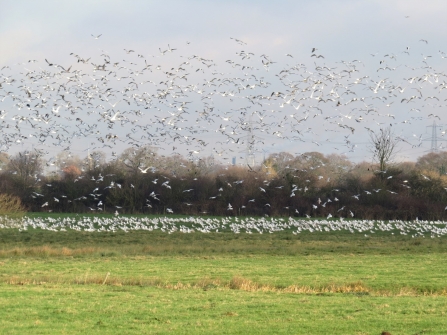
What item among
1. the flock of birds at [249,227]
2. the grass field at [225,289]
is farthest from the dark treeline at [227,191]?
the grass field at [225,289]

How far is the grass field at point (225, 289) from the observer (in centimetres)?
1212

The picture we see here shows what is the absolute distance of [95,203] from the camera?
7062 centimetres

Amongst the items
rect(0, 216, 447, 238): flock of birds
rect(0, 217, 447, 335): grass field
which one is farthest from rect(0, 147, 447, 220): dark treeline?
rect(0, 217, 447, 335): grass field

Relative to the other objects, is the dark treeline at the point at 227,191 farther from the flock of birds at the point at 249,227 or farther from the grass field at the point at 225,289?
the grass field at the point at 225,289

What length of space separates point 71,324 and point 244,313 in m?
3.49

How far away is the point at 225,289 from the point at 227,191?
4901 centimetres

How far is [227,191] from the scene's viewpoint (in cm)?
6700

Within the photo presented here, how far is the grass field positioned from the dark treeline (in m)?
24.1

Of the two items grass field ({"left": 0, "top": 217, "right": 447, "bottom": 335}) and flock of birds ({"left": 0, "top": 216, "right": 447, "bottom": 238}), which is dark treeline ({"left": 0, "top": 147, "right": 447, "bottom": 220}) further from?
grass field ({"left": 0, "top": 217, "right": 447, "bottom": 335})

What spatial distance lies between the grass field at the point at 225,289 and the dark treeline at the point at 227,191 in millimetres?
24143

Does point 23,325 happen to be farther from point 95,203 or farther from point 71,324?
point 95,203

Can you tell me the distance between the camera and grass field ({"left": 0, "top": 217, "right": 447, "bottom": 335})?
12.1 m

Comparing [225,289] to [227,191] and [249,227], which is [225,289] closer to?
[249,227]

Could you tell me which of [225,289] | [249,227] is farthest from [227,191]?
[225,289]
